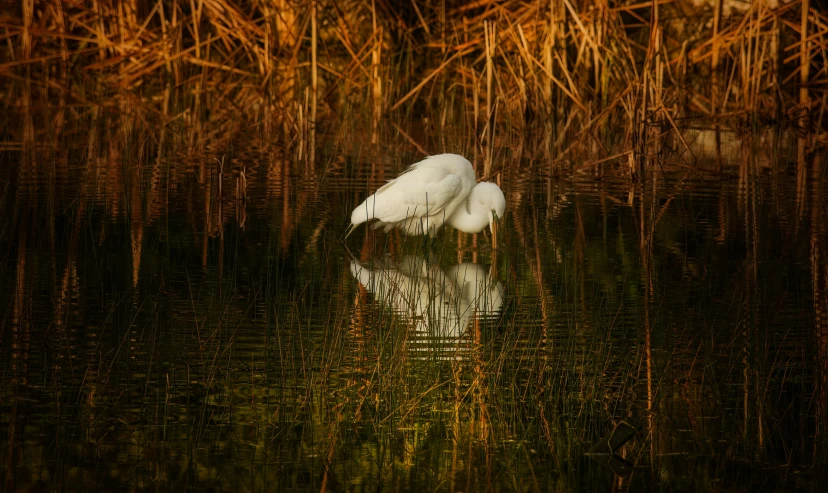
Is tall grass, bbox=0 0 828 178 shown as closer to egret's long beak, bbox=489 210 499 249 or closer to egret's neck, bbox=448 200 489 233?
egret's neck, bbox=448 200 489 233

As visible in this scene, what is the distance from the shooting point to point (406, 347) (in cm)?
471

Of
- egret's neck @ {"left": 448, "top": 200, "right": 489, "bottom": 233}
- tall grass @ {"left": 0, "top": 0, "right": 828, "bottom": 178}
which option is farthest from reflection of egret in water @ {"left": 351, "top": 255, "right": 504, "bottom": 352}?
tall grass @ {"left": 0, "top": 0, "right": 828, "bottom": 178}

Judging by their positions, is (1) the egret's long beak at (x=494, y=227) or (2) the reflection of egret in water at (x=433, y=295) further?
(1) the egret's long beak at (x=494, y=227)

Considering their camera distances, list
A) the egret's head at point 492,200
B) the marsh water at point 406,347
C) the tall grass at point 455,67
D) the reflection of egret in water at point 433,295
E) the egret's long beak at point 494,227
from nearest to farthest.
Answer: the marsh water at point 406,347
the reflection of egret in water at point 433,295
the egret's long beak at point 494,227
the egret's head at point 492,200
the tall grass at point 455,67

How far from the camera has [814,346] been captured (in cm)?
474

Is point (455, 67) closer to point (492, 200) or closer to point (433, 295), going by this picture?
point (492, 200)

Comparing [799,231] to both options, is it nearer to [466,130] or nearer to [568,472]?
[568,472]

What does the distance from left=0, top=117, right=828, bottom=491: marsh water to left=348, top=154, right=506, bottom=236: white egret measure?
183 mm

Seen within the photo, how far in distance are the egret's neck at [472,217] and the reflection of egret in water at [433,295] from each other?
1.42 feet

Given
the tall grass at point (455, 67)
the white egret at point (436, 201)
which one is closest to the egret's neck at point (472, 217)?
the white egret at point (436, 201)

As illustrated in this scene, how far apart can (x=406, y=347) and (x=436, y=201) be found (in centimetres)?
241

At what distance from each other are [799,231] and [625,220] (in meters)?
1.05

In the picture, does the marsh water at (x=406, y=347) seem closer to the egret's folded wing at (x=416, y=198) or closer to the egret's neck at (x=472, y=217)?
the egret's neck at (x=472, y=217)

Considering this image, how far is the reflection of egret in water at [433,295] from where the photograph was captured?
16.3ft
